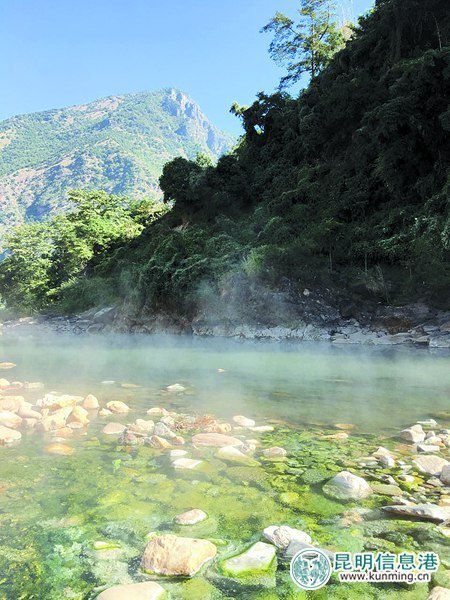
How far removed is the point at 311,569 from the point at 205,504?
112 cm

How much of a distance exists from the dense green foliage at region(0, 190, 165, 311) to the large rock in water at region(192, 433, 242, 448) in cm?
3688

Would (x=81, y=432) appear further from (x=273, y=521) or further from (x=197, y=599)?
(x=197, y=599)

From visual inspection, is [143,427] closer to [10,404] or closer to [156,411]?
[156,411]

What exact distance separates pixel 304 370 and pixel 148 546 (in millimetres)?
9031

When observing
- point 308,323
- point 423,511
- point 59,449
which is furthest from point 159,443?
point 308,323

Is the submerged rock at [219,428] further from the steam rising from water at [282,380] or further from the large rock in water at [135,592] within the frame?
the large rock in water at [135,592]

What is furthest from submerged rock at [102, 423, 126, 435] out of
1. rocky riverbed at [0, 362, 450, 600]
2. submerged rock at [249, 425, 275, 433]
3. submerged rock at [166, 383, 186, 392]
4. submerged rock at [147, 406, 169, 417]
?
submerged rock at [166, 383, 186, 392]

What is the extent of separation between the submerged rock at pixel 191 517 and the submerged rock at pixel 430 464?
2.15 meters

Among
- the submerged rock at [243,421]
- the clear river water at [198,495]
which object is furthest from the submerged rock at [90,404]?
the submerged rock at [243,421]

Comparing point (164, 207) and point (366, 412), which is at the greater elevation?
point (164, 207)

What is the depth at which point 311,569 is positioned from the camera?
7.66 feet

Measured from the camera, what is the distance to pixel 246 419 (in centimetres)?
584

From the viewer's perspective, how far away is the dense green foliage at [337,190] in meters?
19.7

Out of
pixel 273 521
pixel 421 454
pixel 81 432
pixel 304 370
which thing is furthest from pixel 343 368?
pixel 273 521
